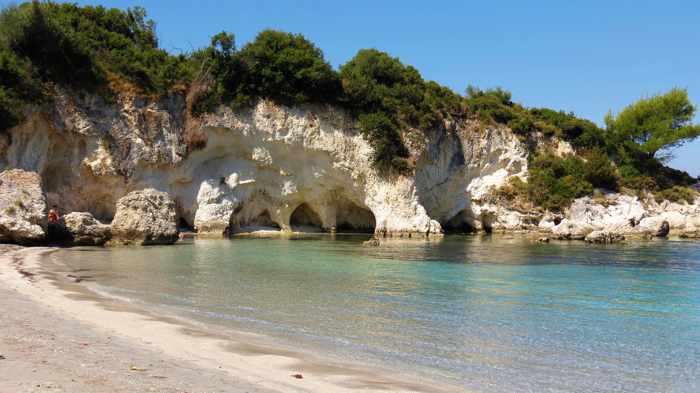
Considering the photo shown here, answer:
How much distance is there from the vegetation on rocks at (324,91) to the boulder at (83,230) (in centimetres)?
628

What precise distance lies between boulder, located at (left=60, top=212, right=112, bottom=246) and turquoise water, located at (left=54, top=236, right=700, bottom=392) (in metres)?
3.55

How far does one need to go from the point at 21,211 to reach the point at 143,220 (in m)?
5.17

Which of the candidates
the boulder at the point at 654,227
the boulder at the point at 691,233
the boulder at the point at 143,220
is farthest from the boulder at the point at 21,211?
the boulder at the point at 691,233

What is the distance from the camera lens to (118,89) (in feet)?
103

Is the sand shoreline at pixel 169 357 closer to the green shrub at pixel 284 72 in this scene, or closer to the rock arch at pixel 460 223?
the green shrub at pixel 284 72

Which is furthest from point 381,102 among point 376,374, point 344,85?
Result: point 376,374

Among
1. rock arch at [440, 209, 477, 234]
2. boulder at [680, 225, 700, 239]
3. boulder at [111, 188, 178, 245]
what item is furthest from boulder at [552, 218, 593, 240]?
boulder at [111, 188, 178, 245]

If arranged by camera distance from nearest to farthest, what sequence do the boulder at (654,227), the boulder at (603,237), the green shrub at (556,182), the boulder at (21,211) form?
the boulder at (21,211) < the boulder at (603,237) < the boulder at (654,227) < the green shrub at (556,182)

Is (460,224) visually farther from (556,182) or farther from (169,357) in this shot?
(169,357)

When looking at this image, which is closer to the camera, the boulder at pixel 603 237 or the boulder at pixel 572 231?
the boulder at pixel 603 237

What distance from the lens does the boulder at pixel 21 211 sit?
20.6 meters

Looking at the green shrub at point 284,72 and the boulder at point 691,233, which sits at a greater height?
the green shrub at point 284,72

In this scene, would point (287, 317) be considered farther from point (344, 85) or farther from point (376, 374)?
point (344, 85)

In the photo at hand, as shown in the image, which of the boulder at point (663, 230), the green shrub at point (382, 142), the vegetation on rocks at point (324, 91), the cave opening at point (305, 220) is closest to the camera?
the vegetation on rocks at point (324, 91)
